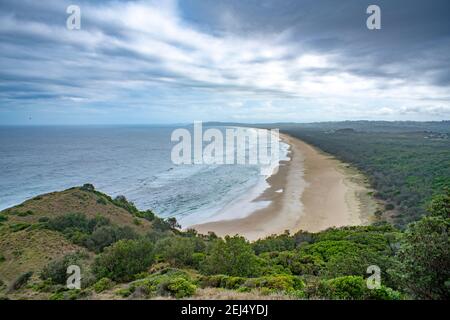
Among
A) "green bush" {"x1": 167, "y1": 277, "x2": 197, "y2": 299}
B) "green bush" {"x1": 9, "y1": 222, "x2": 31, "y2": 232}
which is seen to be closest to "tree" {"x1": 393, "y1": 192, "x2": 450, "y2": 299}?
"green bush" {"x1": 167, "y1": 277, "x2": 197, "y2": 299}

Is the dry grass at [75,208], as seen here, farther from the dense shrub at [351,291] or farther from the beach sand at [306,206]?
the dense shrub at [351,291]

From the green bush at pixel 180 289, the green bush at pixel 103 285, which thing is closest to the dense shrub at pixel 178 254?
the green bush at pixel 103 285

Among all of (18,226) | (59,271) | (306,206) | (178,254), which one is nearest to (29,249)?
(18,226)

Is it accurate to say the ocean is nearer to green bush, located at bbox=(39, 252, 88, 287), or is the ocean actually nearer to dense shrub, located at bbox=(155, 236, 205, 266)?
dense shrub, located at bbox=(155, 236, 205, 266)

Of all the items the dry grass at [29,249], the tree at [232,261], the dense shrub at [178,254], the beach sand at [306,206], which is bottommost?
the beach sand at [306,206]

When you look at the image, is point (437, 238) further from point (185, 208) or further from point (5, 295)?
point (185, 208)

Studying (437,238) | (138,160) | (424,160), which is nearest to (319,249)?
(437,238)
